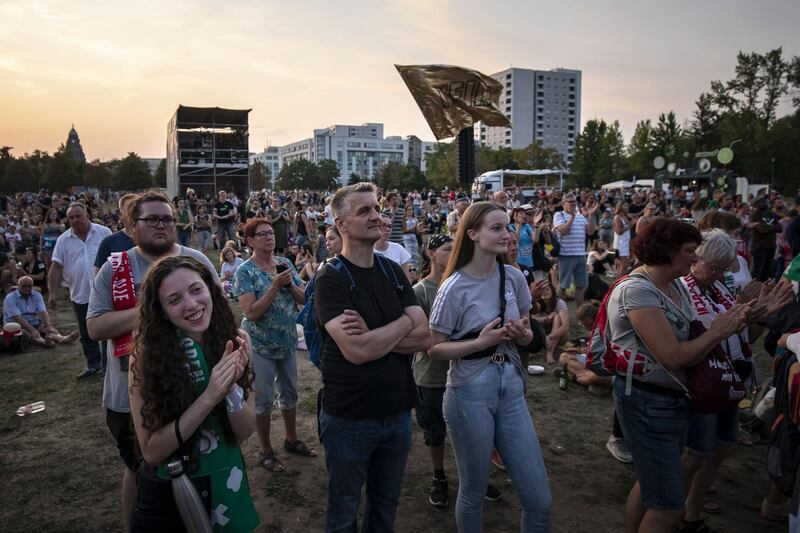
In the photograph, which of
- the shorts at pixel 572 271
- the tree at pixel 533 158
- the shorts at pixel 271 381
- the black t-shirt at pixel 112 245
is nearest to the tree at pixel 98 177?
the tree at pixel 533 158

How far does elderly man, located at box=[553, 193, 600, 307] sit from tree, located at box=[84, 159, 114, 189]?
87484 millimetres

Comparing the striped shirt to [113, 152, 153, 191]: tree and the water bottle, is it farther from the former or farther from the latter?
[113, 152, 153, 191]: tree

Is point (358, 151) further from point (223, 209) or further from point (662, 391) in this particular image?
point (662, 391)

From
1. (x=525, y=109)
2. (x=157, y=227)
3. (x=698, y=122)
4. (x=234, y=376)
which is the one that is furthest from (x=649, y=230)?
(x=525, y=109)

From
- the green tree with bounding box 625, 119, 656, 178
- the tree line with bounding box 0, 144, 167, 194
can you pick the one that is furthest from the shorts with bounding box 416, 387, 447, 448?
the green tree with bounding box 625, 119, 656, 178

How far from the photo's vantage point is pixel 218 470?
2.05m

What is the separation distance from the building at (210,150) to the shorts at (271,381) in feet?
84.1

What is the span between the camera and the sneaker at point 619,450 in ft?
14.5

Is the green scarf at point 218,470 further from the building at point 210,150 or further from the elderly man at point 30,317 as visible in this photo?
the building at point 210,150

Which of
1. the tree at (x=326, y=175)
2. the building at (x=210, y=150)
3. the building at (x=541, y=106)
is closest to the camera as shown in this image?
the building at (x=210, y=150)

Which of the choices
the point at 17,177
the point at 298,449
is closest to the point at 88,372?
the point at 298,449

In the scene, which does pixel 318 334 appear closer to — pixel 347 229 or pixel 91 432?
pixel 347 229

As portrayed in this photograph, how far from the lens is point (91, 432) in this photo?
5023mm

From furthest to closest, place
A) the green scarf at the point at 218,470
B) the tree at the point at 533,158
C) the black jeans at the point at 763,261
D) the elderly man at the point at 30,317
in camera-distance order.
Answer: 1. the tree at the point at 533,158
2. the black jeans at the point at 763,261
3. the elderly man at the point at 30,317
4. the green scarf at the point at 218,470
